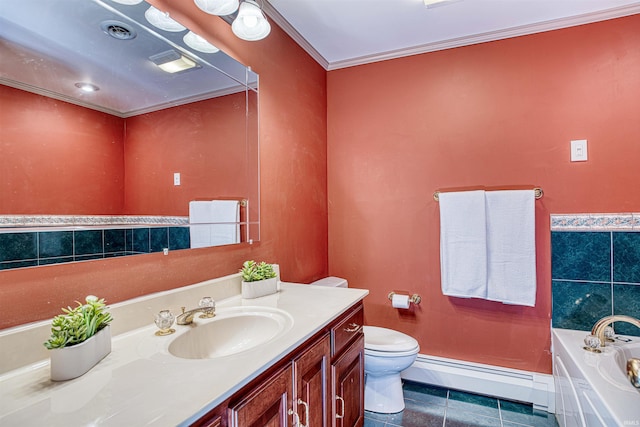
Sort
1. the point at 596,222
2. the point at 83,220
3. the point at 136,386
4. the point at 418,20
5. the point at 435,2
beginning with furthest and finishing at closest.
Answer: the point at 418,20
the point at 596,222
the point at 435,2
the point at 83,220
the point at 136,386

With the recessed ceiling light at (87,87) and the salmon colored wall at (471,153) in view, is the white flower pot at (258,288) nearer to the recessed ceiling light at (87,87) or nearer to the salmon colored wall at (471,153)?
the recessed ceiling light at (87,87)

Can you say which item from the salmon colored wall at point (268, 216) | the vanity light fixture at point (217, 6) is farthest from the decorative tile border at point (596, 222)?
the vanity light fixture at point (217, 6)

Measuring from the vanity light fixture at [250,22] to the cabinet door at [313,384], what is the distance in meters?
1.34

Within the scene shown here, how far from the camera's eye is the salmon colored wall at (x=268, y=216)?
A: 2.92 ft

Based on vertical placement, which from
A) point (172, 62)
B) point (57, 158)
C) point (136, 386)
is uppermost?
point (172, 62)

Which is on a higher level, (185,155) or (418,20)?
(418,20)


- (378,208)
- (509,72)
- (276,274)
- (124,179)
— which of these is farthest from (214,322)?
(509,72)

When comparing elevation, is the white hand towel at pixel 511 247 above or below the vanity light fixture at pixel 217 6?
below

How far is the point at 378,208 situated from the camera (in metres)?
2.34

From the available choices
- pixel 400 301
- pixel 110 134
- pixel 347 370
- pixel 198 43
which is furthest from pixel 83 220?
pixel 400 301

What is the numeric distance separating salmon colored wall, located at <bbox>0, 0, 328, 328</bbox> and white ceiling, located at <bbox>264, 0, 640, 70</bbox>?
148 mm

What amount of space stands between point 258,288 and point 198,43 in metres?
1.09

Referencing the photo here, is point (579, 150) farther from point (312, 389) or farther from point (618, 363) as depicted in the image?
point (312, 389)

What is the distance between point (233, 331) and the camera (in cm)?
121
